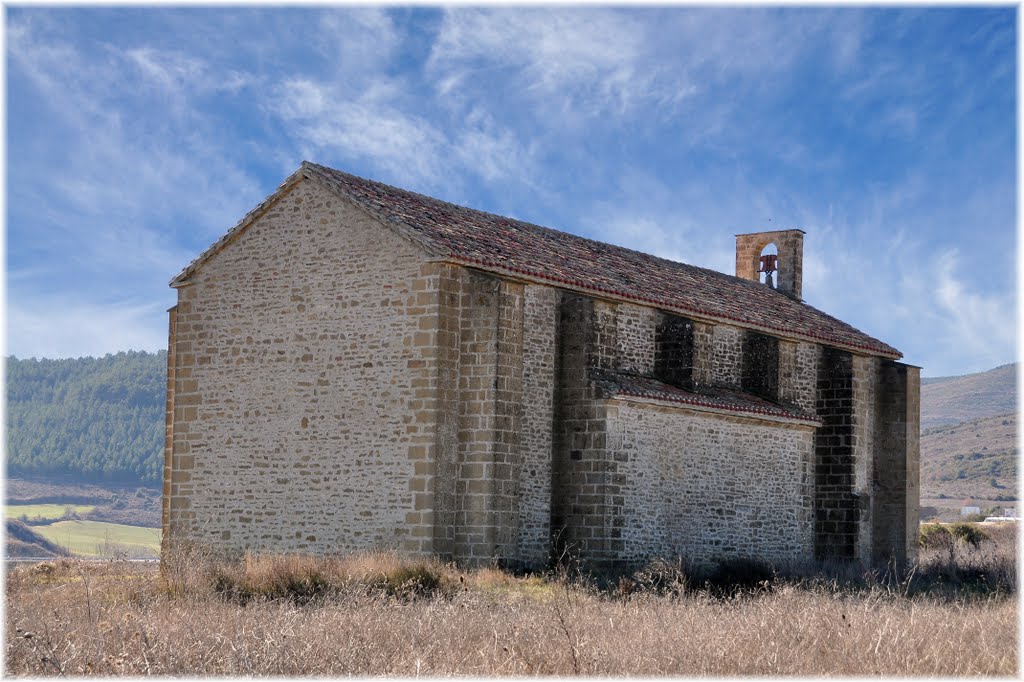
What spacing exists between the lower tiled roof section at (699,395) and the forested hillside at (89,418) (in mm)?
107411

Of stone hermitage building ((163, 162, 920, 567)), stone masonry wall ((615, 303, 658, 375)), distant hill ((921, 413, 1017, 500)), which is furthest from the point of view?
distant hill ((921, 413, 1017, 500))

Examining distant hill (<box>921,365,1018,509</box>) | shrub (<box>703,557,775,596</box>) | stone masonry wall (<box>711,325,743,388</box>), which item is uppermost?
stone masonry wall (<box>711,325,743,388</box>)

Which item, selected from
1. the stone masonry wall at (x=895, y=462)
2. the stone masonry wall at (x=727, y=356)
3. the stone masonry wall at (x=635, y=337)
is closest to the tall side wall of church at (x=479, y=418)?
the stone masonry wall at (x=635, y=337)

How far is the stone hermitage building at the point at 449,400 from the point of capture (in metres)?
20.4

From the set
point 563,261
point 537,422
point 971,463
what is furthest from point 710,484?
point 971,463

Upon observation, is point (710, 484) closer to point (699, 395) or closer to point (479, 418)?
point (699, 395)

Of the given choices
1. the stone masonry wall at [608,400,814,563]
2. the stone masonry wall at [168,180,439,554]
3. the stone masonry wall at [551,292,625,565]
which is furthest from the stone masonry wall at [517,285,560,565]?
the stone masonry wall at [168,180,439,554]

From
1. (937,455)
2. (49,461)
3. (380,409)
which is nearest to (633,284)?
(380,409)

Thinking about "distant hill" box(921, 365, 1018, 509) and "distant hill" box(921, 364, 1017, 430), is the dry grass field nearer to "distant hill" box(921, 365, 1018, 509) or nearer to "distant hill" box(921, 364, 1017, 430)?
"distant hill" box(921, 365, 1018, 509)

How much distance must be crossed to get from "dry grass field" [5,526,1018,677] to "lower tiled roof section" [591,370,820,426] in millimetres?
4851

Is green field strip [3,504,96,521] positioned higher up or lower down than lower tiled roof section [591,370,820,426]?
lower down

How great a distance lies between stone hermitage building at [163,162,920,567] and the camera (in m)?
20.4

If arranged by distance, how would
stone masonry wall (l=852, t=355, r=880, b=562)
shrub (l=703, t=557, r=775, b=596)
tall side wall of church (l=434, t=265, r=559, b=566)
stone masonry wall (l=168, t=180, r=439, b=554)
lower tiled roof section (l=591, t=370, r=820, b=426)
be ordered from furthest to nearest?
stone masonry wall (l=852, t=355, r=880, b=562) → lower tiled roof section (l=591, t=370, r=820, b=426) → stone masonry wall (l=168, t=180, r=439, b=554) → tall side wall of church (l=434, t=265, r=559, b=566) → shrub (l=703, t=557, r=775, b=596)

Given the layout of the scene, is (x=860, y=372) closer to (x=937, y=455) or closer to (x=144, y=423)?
(x=937, y=455)
